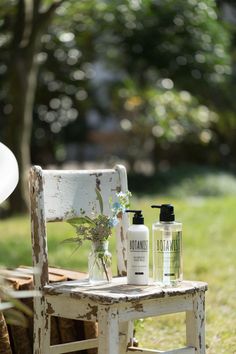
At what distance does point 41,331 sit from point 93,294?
0.37 meters

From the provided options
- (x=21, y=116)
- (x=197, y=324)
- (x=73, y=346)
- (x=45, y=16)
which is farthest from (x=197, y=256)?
(x=197, y=324)

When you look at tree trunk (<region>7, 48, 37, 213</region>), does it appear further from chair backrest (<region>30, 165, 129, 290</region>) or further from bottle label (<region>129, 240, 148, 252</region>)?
bottle label (<region>129, 240, 148, 252</region>)

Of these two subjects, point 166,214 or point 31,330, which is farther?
point 31,330

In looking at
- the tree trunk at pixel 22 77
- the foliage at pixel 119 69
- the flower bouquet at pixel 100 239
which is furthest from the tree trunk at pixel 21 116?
the flower bouquet at pixel 100 239

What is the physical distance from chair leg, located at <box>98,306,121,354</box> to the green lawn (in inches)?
17.7

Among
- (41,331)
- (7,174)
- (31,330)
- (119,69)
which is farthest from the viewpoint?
(119,69)

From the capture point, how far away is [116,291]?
10.4 feet

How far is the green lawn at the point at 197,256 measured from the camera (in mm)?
4836

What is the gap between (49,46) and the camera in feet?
46.0

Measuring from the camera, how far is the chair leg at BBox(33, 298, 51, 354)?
3356 mm

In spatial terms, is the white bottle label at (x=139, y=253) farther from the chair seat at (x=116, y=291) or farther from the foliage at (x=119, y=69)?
the foliage at (x=119, y=69)

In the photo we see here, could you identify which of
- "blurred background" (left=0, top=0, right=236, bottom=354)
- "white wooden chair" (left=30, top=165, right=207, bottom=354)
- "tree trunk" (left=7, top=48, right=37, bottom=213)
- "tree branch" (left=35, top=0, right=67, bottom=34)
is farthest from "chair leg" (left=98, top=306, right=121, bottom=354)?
"tree trunk" (left=7, top=48, right=37, bottom=213)

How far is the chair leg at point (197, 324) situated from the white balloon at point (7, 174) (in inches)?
29.3

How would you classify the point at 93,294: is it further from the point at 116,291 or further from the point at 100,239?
the point at 100,239
